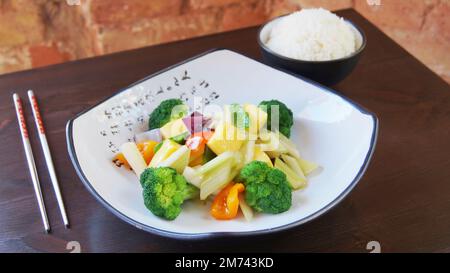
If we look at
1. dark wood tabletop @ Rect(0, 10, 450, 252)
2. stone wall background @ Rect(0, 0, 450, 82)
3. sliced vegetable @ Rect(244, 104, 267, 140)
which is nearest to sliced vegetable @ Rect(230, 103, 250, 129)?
sliced vegetable @ Rect(244, 104, 267, 140)

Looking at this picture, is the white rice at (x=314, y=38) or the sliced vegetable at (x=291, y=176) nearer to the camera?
the sliced vegetable at (x=291, y=176)

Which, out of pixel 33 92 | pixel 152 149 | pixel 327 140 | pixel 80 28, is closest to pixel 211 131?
pixel 152 149

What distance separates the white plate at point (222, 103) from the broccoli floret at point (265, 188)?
2 centimetres

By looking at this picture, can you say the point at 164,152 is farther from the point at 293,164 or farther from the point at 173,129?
the point at 293,164

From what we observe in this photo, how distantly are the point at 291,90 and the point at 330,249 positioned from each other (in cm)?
41

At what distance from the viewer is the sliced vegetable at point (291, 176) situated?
87 centimetres

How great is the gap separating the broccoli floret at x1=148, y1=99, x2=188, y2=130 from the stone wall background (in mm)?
1064

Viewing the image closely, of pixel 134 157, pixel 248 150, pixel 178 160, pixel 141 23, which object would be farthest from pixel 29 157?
pixel 141 23

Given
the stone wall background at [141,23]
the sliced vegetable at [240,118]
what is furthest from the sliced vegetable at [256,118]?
the stone wall background at [141,23]

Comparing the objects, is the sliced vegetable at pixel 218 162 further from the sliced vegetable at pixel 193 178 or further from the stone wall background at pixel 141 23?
the stone wall background at pixel 141 23

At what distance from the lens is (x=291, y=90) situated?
1.08 m

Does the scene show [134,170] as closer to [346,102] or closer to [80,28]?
[346,102]

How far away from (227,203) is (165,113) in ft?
0.91
